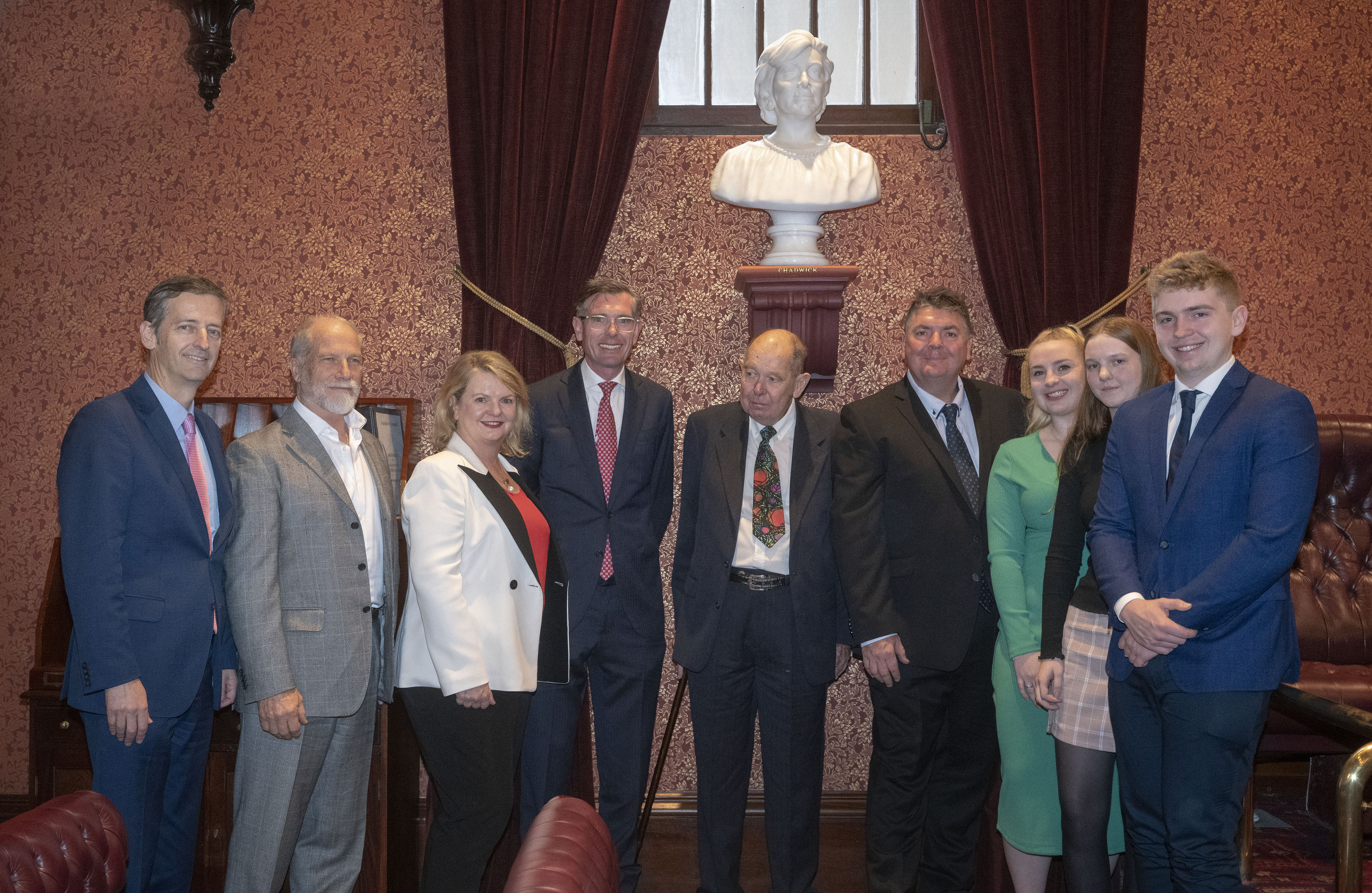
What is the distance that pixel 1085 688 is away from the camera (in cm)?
230

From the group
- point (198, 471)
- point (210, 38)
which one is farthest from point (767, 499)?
point (210, 38)

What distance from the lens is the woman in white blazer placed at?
2.36m

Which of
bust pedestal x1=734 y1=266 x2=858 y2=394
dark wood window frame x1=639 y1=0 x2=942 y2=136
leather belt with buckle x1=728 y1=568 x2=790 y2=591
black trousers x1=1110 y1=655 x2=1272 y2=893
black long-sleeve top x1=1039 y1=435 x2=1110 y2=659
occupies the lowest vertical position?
black trousers x1=1110 y1=655 x2=1272 y2=893

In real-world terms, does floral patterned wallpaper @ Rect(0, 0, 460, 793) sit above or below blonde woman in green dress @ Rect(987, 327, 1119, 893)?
above

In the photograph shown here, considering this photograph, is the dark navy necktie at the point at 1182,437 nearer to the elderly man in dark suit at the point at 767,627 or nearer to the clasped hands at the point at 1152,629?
the clasped hands at the point at 1152,629

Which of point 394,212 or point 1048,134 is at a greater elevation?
point 1048,134

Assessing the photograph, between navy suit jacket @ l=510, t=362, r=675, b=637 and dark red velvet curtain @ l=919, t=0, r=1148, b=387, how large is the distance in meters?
1.52

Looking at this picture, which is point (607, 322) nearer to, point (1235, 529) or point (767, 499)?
point (767, 499)

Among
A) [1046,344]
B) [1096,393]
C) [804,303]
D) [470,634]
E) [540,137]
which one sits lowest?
[470,634]

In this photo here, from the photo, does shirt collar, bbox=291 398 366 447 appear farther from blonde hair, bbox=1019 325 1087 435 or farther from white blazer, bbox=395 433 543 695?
blonde hair, bbox=1019 325 1087 435

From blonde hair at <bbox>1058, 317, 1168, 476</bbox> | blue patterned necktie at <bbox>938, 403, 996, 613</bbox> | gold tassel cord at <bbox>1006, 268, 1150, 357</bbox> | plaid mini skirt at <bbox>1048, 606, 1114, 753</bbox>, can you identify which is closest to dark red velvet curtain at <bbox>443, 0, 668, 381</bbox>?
blue patterned necktie at <bbox>938, 403, 996, 613</bbox>

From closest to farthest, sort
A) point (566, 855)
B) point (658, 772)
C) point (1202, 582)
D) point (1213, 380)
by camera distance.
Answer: point (566, 855), point (1202, 582), point (1213, 380), point (658, 772)

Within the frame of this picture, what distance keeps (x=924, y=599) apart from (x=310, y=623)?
→ 65.6 inches

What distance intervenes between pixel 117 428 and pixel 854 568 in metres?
1.94
